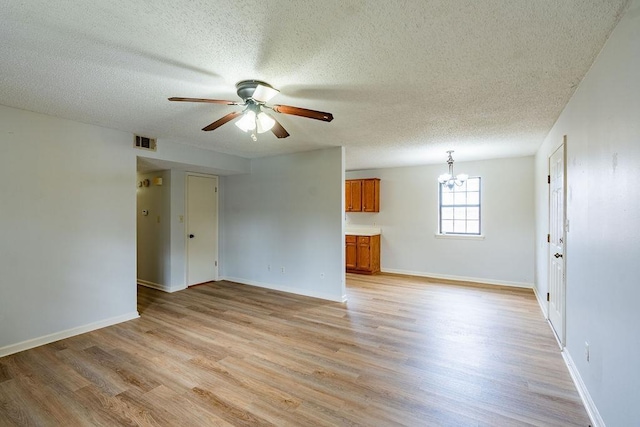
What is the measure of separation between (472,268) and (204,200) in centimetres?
547

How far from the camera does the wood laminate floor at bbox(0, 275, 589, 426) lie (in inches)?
82.7

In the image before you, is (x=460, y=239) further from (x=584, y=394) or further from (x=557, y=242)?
(x=584, y=394)

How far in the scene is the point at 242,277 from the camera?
19.5 feet

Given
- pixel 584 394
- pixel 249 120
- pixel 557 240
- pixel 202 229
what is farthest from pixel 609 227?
pixel 202 229

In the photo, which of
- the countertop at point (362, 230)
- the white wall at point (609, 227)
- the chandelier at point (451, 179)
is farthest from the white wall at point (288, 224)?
the white wall at point (609, 227)

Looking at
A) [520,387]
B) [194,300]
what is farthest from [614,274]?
[194,300]

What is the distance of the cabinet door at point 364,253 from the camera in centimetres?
662

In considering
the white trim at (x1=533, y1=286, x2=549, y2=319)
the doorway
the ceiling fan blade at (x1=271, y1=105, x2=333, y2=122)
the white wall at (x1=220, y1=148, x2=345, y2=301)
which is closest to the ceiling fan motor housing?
the ceiling fan blade at (x1=271, y1=105, x2=333, y2=122)

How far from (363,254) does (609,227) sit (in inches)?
197

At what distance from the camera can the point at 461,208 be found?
20.2 feet

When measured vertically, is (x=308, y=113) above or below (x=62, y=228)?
above

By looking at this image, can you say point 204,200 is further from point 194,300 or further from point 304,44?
point 304,44

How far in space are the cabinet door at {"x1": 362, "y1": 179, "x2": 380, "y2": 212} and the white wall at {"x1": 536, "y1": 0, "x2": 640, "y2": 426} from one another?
4383 millimetres

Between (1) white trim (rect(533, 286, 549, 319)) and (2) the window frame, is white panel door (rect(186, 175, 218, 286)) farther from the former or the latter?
(1) white trim (rect(533, 286, 549, 319))
